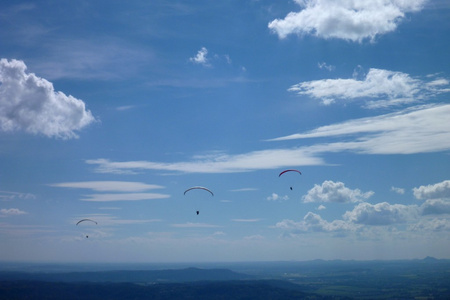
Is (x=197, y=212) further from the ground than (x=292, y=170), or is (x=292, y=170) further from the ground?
(x=292, y=170)

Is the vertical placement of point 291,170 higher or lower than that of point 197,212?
higher

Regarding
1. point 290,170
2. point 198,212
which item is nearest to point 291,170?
point 290,170

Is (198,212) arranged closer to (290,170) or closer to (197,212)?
(197,212)

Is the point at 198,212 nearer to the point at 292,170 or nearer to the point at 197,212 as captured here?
the point at 197,212

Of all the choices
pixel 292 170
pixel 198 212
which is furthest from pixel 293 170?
pixel 198 212

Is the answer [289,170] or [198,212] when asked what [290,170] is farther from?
[198,212]

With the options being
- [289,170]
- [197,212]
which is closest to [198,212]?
[197,212]
